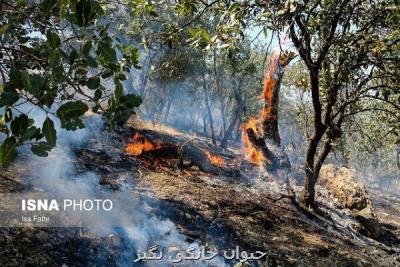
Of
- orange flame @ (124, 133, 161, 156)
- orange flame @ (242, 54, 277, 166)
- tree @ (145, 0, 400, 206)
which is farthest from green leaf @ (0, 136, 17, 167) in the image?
orange flame @ (242, 54, 277, 166)

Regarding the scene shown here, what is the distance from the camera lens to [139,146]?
1366 centimetres

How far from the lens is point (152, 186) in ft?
33.6

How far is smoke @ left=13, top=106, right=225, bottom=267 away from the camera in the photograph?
6840 mm

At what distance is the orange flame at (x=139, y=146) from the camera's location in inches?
520

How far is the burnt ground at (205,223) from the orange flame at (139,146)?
326 mm

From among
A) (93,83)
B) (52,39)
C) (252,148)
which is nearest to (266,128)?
(252,148)

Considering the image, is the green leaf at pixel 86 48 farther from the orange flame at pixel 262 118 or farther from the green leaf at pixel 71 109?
the orange flame at pixel 262 118

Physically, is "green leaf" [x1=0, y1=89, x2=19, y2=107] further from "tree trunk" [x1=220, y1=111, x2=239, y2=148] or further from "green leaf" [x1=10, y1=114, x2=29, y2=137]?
"tree trunk" [x1=220, y1=111, x2=239, y2=148]

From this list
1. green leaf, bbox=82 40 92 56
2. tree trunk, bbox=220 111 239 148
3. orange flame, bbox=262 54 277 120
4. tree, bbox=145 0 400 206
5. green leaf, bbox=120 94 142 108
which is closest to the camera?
green leaf, bbox=120 94 142 108

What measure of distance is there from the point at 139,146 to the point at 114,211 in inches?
231

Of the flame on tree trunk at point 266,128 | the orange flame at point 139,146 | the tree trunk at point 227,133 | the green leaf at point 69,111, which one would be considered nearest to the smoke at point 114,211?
the orange flame at point 139,146

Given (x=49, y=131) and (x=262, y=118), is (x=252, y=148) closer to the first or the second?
(x=262, y=118)

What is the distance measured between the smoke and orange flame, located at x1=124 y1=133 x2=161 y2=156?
2.11 meters

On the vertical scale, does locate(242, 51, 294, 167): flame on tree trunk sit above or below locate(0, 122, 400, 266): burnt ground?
above
